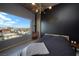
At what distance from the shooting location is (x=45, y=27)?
215 cm

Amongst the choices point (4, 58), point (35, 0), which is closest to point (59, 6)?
point (35, 0)

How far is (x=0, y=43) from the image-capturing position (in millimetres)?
1963

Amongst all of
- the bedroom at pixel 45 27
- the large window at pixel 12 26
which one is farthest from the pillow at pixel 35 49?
the large window at pixel 12 26

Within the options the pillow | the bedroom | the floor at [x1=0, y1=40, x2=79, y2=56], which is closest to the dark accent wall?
the bedroom

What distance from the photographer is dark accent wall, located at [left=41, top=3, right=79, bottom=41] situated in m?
2.05

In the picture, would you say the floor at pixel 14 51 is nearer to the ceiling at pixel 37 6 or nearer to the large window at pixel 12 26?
the large window at pixel 12 26

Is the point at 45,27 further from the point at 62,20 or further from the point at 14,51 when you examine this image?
the point at 14,51

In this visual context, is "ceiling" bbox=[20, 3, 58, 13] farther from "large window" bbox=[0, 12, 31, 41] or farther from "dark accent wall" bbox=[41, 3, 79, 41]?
"large window" bbox=[0, 12, 31, 41]

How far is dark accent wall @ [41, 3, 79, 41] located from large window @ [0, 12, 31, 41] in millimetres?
332

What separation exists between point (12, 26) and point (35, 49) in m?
0.61

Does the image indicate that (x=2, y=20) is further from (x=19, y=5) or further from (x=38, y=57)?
(x=38, y=57)

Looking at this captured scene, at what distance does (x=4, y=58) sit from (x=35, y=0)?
4.12 feet

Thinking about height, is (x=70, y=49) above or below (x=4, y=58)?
above

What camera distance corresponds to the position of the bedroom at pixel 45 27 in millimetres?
2021
